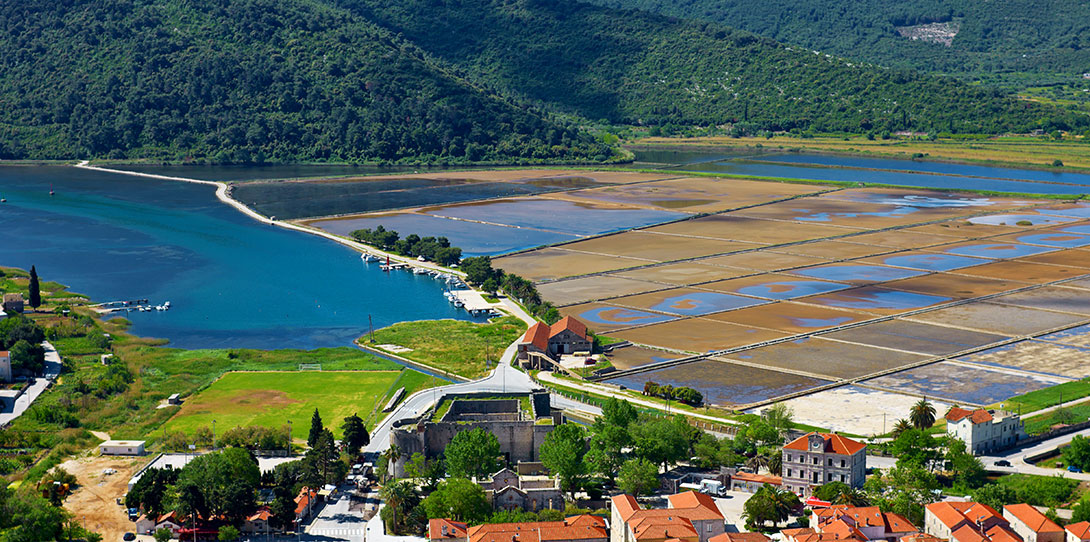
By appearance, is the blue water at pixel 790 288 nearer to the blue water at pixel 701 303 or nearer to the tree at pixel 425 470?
the blue water at pixel 701 303

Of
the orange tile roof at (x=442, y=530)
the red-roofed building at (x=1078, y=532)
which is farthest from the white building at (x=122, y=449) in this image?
the red-roofed building at (x=1078, y=532)

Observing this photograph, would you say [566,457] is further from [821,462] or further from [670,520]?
[821,462]

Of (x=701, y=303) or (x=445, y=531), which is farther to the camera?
(x=701, y=303)

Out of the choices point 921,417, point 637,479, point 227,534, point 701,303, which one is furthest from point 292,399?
point 701,303

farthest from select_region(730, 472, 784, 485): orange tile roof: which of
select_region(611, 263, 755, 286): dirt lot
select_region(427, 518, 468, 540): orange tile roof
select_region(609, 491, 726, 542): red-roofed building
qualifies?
select_region(611, 263, 755, 286): dirt lot

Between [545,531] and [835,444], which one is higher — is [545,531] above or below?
below

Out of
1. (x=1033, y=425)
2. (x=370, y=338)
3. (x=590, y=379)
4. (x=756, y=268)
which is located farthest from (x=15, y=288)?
(x=1033, y=425)
